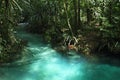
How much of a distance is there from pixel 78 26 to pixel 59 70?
704cm

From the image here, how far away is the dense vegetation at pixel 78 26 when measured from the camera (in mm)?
17797

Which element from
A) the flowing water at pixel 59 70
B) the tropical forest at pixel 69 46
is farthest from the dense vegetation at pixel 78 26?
the flowing water at pixel 59 70

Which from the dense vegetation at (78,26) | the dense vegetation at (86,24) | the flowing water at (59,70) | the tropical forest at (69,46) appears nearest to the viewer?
the flowing water at (59,70)

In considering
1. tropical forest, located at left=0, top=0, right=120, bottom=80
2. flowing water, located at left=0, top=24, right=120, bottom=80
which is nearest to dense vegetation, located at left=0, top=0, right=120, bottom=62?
tropical forest, located at left=0, top=0, right=120, bottom=80

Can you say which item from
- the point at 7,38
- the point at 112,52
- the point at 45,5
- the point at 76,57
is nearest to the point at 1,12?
the point at 7,38

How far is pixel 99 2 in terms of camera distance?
22.4 meters

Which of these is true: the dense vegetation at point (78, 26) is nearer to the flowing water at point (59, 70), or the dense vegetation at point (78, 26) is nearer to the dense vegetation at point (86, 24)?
the dense vegetation at point (86, 24)

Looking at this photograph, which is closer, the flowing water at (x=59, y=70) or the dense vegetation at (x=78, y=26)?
the flowing water at (x=59, y=70)

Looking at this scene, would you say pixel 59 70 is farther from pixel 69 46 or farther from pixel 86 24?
pixel 86 24

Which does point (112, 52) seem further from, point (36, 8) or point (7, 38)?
point (36, 8)

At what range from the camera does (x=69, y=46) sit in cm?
2180

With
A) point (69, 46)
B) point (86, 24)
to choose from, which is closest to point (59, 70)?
point (69, 46)

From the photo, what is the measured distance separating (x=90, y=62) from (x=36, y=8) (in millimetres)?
15420

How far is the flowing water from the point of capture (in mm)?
15977
